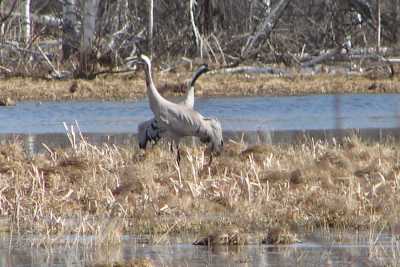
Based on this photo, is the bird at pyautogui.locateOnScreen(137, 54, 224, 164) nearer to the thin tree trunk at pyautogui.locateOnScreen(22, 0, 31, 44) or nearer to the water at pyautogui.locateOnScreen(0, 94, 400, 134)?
the water at pyautogui.locateOnScreen(0, 94, 400, 134)

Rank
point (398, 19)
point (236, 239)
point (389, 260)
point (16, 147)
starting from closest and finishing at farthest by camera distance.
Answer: point (389, 260) < point (236, 239) < point (16, 147) < point (398, 19)

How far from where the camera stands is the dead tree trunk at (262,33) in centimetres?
2483

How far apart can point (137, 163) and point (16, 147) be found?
182 cm

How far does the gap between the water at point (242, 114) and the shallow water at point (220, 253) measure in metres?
9.01

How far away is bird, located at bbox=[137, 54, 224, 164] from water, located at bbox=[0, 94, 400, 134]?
17.2ft

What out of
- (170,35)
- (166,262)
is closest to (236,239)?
(166,262)

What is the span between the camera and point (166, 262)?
23.8ft

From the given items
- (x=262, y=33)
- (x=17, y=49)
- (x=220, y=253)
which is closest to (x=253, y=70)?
(x=262, y=33)

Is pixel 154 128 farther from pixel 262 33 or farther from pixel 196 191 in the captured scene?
pixel 262 33

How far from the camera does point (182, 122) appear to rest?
11547mm

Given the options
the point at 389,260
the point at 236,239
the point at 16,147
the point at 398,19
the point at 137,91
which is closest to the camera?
the point at 389,260

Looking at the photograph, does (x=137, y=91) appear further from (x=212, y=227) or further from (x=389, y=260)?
(x=389, y=260)

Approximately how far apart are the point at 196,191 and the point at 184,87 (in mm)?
12189

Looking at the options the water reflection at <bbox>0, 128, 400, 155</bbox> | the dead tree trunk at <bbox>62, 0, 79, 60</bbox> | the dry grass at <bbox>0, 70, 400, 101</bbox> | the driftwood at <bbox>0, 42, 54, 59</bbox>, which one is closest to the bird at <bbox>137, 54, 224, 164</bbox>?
the water reflection at <bbox>0, 128, 400, 155</bbox>
